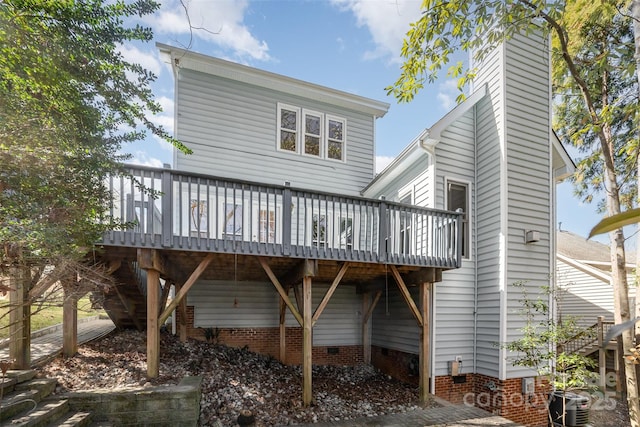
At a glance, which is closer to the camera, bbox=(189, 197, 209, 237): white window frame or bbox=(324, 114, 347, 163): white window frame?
bbox=(189, 197, 209, 237): white window frame

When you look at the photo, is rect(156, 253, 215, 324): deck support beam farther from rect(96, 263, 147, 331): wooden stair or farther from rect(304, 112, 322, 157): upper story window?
rect(304, 112, 322, 157): upper story window

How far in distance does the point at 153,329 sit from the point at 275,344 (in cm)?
395

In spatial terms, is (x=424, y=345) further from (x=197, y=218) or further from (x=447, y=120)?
(x=197, y=218)

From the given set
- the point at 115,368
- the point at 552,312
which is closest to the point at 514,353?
the point at 552,312

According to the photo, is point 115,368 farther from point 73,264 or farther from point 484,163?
point 484,163

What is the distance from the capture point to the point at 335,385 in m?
7.37

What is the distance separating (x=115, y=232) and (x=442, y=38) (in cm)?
536

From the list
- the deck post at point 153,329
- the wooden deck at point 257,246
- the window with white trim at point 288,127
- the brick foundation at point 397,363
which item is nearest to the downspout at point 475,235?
the wooden deck at point 257,246

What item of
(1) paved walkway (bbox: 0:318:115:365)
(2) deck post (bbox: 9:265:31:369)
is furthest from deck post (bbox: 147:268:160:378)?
(1) paved walkway (bbox: 0:318:115:365)

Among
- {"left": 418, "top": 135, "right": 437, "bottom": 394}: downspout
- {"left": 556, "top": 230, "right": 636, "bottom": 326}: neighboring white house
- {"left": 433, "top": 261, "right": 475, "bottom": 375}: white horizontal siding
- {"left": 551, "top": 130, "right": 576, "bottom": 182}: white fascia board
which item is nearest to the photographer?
{"left": 418, "top": 135, "right": 437, "bottom": 394}: downspout

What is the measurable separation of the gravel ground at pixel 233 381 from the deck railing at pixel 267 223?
6.88 feet

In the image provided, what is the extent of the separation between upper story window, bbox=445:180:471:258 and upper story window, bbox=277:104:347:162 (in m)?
3.22

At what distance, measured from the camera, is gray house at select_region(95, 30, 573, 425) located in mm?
5914

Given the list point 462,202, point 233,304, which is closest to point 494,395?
point 462,202
